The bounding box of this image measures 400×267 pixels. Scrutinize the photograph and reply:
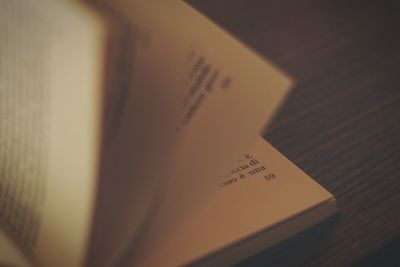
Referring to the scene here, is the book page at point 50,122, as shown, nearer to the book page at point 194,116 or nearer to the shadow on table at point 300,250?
the book page at point 194,116

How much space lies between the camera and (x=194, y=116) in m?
0.33

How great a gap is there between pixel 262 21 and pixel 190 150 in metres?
0.47

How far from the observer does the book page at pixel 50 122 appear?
0.84 feet

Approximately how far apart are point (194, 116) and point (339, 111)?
0.97 feet

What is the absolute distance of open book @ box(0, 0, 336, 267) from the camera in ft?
0.87

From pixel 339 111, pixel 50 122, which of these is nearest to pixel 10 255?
pixel 50 122

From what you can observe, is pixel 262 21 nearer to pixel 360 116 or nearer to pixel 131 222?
pixel 360 116

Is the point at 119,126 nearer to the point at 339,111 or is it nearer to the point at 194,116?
the point at 194,116

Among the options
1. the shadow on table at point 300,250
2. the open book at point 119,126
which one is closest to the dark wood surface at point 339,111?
the shadow on table at point 300,250

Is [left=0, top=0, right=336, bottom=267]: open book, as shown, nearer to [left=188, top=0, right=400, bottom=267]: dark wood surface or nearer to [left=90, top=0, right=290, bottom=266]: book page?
[left=90, top=0, right=290, bottom=266]: book page

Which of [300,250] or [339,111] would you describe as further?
[339,111]

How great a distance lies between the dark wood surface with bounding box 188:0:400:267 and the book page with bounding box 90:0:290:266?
0.10m

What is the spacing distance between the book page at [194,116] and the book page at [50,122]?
3 centimetres

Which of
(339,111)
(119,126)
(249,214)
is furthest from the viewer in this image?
(339,111)
